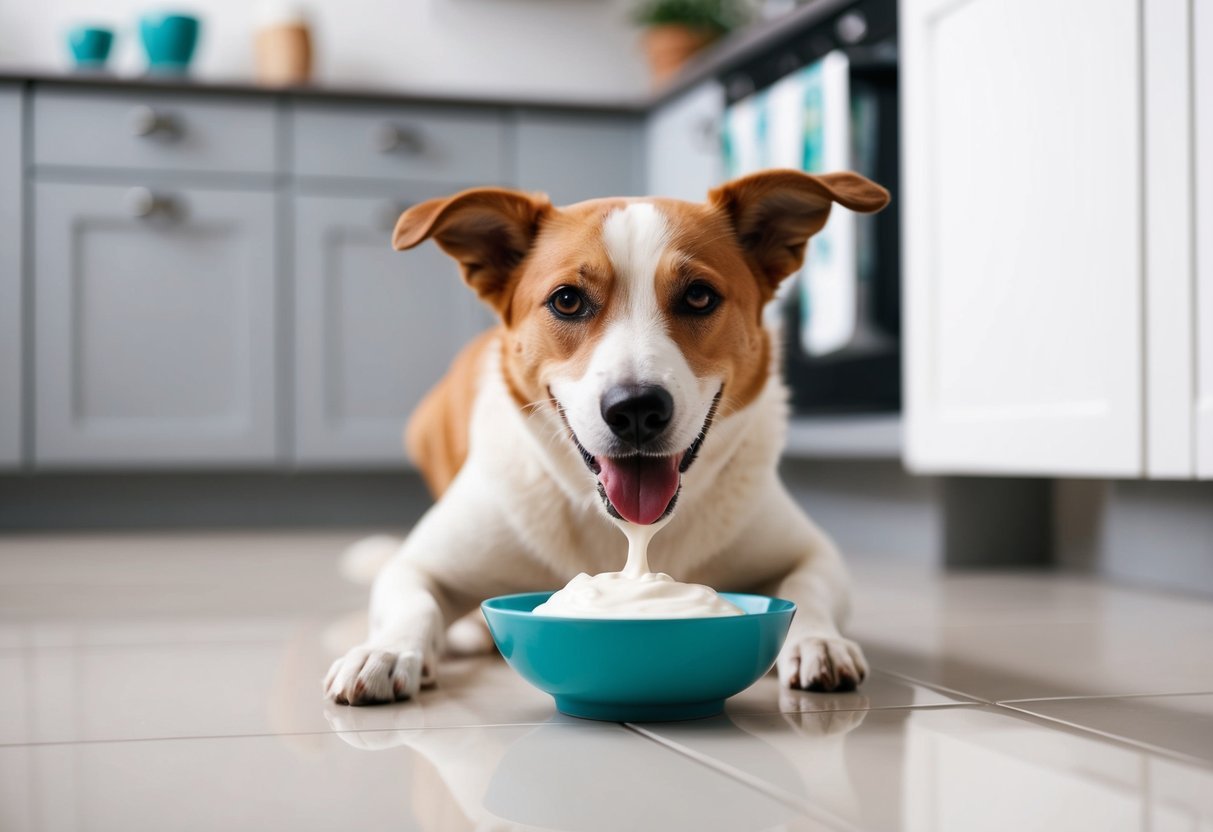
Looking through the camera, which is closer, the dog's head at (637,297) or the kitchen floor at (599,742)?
the kitchen floor at (599,742)

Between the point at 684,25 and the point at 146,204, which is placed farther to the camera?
the point at 684,25

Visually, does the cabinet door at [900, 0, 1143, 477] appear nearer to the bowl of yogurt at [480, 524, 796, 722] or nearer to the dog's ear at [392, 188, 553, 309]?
the dog's ear at [392, 188, 553, 309]

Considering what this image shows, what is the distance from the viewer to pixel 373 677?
122 centimetres

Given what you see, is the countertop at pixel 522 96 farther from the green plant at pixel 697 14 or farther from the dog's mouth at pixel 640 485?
the dog's mouth at pixel 640 485

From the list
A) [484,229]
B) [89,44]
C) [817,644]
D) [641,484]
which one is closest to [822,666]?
[817,644]

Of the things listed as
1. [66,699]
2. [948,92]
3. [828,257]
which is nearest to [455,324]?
[828,257]

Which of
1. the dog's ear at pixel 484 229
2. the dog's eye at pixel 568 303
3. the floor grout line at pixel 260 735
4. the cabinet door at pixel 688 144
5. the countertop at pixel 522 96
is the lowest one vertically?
the floor grout line at pixel 260 735

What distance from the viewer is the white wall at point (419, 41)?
4.10 metres

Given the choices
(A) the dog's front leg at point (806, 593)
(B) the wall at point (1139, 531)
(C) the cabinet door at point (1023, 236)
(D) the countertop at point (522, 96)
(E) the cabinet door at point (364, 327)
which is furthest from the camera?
(E) the cabinet door at point (364, 327)

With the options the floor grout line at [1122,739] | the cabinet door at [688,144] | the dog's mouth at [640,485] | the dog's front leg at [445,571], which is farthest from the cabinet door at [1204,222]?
the cabinet door at [688,144]

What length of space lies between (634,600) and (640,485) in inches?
9.8

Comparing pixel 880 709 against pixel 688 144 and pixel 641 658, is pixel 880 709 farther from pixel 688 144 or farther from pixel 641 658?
pixel 688 144

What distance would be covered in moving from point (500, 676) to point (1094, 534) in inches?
65.6

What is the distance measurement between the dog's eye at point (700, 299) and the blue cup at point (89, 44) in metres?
3.00
